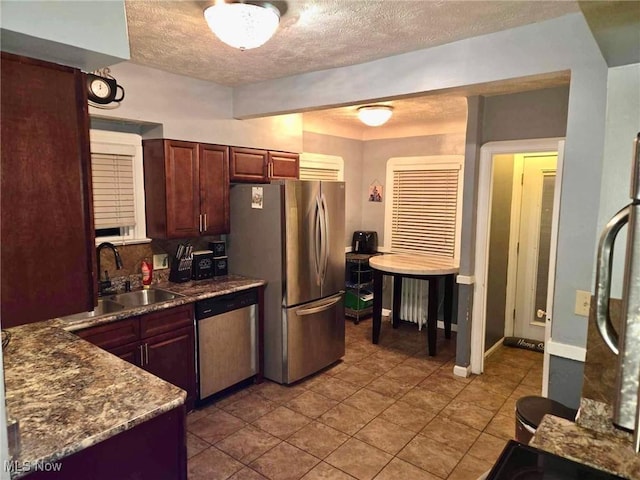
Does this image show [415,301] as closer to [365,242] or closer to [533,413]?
[365,242]

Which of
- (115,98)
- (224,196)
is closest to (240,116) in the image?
(224,196)

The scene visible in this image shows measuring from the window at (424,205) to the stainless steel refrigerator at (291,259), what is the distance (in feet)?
5.42

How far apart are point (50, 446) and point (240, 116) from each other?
298cm

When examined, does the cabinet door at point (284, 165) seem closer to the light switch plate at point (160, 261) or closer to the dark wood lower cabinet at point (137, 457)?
the light switch plate at point (160, 261)

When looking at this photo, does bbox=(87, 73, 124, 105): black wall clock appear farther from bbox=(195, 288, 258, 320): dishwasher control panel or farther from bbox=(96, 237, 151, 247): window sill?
Result: bbox=(195, 288, 258, 320): dishwasher control panel

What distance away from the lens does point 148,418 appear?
146cm

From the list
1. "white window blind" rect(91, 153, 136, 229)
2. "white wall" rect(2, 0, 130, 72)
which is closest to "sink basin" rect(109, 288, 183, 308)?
"white window blind" rect(91, 153, 136, 229)

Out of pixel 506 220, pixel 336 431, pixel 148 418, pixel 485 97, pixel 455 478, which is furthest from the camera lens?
pixel 506 220

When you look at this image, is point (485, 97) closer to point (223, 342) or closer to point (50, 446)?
point (223, 342)

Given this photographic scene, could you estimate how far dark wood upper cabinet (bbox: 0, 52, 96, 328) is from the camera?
109 cm

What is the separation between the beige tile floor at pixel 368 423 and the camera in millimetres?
2520

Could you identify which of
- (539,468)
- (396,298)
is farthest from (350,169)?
(539,468)

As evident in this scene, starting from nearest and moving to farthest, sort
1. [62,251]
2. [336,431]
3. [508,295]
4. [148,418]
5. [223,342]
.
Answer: [62,251] < [148,418] < [336,431] < [223,342] < [508,295]

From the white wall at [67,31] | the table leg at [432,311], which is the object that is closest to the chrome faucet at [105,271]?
the white wall at [67,31]
